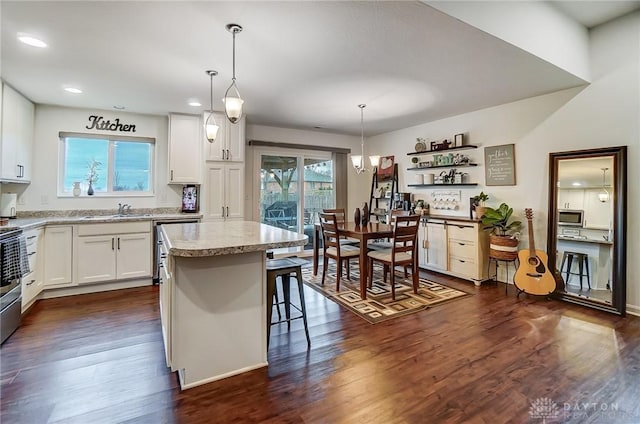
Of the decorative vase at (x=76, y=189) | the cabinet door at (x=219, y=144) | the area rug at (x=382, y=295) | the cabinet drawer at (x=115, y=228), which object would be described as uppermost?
the cabinet door at (x=219, y=144)

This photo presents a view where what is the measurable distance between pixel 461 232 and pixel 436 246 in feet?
1.62

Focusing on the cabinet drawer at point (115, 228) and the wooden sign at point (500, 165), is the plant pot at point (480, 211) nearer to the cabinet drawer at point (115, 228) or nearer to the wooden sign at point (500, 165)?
the wooden sign at point (500, 165)

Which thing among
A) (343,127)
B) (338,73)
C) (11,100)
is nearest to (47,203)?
(11,100)

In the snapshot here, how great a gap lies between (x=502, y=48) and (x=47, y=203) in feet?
18.1

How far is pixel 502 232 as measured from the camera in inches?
161

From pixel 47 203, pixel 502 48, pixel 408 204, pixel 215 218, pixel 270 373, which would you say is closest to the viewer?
pixel 270 373

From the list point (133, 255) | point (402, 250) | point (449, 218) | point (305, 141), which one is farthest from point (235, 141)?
point (449, 218)

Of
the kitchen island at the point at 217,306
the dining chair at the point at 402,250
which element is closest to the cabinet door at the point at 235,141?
the dining chair at the point at 402,250

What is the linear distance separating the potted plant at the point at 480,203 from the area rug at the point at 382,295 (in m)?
1.13

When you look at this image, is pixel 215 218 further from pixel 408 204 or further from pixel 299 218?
pixel 408 204

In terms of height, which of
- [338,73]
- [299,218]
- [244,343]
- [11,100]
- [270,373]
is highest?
[338,73]

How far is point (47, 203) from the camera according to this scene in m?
4.04

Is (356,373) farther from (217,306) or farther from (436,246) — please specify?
(436,246)

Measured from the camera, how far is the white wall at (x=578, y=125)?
309cm
